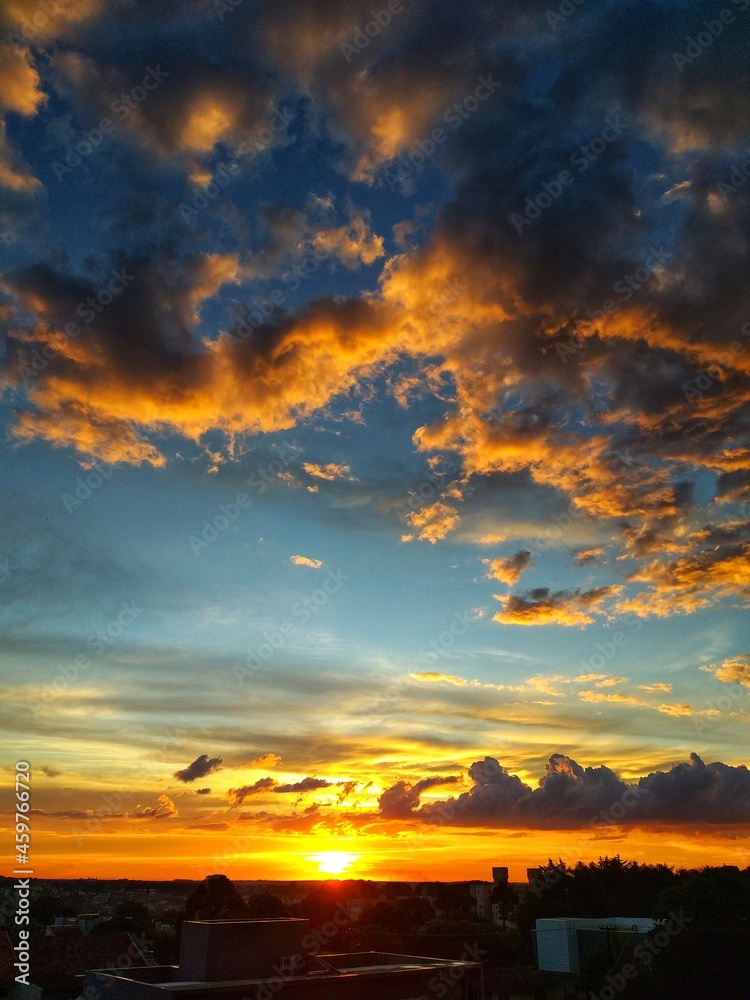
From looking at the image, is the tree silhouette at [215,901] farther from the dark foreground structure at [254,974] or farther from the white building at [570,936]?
the dark foreground structure at [254,974]

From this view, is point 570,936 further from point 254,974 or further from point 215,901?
point 215,901

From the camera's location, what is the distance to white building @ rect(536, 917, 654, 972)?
52.1 m

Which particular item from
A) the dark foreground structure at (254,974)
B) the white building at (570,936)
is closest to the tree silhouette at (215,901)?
the white building at (570,936)

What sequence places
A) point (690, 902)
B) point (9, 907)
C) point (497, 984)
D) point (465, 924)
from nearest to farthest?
point (497, 984) → point (690, 902) → point (465, 924) → point (9, 907)

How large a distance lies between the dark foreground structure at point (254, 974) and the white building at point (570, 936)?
28216mm

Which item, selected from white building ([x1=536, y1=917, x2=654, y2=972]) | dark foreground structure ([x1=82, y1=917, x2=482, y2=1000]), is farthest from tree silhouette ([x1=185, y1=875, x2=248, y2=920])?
dark foreground structure ([x1=82, y1=917, x2=482, y2=1000])

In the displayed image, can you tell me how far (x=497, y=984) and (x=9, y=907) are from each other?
59342 mm

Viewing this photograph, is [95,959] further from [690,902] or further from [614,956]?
[690,902]

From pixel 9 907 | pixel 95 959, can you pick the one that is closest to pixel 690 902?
pixel 95 959

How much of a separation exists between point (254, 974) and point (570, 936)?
36722mm

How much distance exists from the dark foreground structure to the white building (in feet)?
92.6

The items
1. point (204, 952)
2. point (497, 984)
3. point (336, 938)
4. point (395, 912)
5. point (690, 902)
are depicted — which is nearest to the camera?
point (204, 952)

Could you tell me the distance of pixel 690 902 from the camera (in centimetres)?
4869

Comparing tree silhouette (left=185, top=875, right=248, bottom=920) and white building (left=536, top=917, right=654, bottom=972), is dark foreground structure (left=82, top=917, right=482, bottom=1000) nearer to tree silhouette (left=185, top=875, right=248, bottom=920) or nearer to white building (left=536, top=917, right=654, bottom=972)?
white building (left=536, top=917, right=654, bottom=972)
